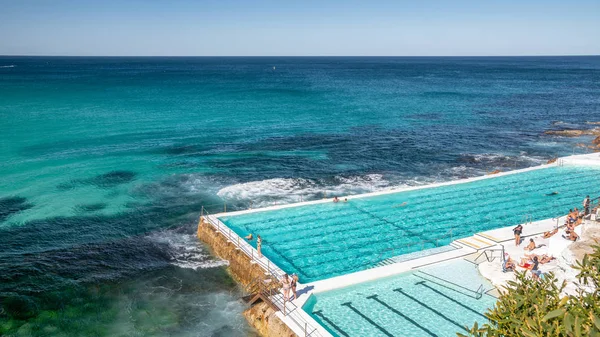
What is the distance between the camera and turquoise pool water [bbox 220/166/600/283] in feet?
75.2

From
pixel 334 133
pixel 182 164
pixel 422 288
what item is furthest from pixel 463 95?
pixel 422 288

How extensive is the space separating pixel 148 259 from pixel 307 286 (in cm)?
1038

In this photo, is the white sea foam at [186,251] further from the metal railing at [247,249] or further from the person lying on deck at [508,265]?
the person lying on deck at [508,265]

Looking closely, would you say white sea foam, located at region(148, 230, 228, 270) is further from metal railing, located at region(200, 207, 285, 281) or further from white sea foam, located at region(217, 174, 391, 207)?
white sea foam, located at region(217, 174, 391, 207)

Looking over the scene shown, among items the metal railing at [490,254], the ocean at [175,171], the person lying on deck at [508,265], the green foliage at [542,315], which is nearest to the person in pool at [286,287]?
the ocean at [175,171]

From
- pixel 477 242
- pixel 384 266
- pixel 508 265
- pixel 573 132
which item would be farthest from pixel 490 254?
pixel 573 132

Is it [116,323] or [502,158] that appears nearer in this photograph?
[116,323]

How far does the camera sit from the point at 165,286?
72.4 ft

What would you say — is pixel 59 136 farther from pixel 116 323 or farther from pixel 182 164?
pixel 116 323

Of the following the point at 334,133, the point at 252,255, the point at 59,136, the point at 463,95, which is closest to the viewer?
the point at 252,255

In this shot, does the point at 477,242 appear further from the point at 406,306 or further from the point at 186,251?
the point at 186,251

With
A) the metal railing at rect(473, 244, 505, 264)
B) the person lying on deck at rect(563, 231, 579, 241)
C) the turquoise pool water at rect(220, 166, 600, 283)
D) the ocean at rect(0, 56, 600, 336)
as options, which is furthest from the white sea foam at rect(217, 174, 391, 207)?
the person lying on deck at rect(563, 231, 579, 241)

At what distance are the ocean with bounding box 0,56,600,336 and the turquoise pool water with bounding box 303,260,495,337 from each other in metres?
3.86

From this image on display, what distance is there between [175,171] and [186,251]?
15.5 meters
